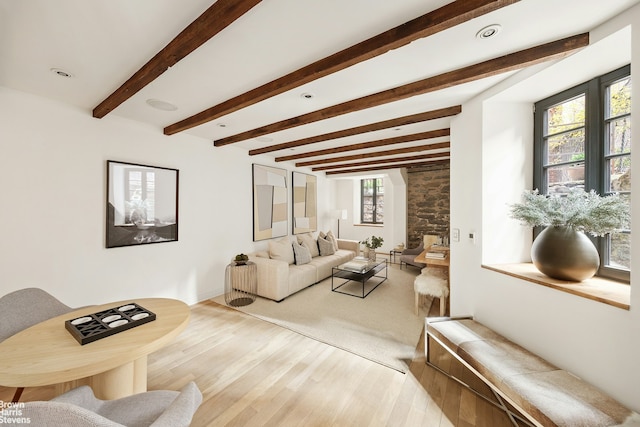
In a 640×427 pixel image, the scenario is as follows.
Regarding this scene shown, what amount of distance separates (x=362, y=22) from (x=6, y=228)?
3319mm

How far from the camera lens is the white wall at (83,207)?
2.16m

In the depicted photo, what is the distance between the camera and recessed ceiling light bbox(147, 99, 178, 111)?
235 cm

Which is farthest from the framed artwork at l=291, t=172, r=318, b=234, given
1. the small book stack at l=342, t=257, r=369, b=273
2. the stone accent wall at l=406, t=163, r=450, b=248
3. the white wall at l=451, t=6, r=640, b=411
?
the white wall at l=451, t=6, r=640, b=411

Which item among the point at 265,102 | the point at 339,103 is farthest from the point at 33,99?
the point at 339,103

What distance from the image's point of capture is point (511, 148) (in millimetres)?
2238

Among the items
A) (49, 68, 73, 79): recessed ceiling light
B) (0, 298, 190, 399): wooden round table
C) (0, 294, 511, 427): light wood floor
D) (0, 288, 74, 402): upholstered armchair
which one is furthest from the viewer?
(49, 68, 73, 79): recessed ceiling light

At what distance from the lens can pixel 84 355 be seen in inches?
45.5

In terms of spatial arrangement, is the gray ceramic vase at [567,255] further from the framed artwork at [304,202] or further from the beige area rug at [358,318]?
the framed artwork at [304,202]

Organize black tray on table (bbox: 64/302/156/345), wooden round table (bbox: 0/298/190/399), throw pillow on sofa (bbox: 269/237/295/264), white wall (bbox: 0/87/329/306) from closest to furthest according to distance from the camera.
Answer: wooden round table (bbox: 0/298/190/399) < black tray on table (bbox: 64/302/156/345) < white wall (bbox: 0/87/329/306) < throw pillow on sofa (bbox: 269/237/295/264)

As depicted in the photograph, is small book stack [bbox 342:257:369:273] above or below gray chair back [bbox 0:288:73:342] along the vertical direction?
below

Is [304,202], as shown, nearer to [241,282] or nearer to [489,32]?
[241,282]

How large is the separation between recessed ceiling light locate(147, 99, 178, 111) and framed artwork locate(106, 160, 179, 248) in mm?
844

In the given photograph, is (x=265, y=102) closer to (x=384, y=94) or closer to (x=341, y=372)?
(x=384, y=94)

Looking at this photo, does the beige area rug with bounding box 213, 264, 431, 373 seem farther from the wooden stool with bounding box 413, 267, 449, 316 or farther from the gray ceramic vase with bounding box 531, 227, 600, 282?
the gray ceramic vase with bounding box 531, 227, 600, 282
